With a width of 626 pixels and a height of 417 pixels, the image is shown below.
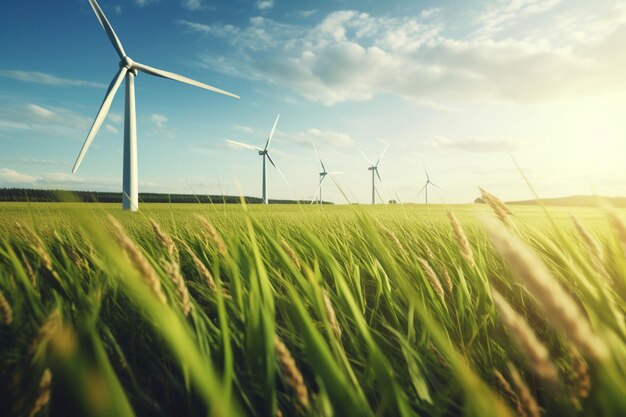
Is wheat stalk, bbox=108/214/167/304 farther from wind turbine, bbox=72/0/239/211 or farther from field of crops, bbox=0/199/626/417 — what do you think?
wind turbine, bbox=72/0/239/211

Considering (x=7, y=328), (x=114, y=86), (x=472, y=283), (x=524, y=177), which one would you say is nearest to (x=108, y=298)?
(x=7, y=328)

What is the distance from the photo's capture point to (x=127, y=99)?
Result: 71.6 feet

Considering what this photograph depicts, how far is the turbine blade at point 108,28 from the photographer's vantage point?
1565cm

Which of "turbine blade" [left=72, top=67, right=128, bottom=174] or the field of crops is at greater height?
"turbine blade" [left=72, top=67, right=128, bottom=174]

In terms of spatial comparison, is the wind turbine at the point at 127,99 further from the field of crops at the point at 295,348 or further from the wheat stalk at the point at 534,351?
the wheat stalk at the point at 534,351

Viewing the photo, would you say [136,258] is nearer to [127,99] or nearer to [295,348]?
[295,348]

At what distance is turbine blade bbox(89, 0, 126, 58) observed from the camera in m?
15.7

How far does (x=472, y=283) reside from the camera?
195 cm

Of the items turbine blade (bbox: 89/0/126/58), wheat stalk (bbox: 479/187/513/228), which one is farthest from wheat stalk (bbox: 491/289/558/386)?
turbine blade (bbox: 89/0/126/58)

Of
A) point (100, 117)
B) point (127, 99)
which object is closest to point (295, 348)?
point (100, 117)

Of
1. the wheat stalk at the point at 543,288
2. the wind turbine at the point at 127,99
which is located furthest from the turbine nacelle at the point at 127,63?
the wheat stalk at the point at 543,288

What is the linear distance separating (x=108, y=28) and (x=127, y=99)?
17.5ft

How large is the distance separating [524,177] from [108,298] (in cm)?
201

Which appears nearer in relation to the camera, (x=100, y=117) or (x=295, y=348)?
(x=295, y=348)
